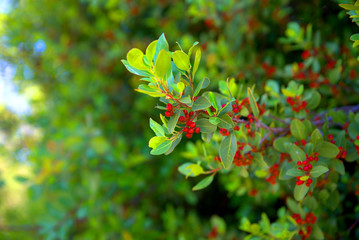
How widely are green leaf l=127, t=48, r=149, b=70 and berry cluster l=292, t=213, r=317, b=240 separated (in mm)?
650

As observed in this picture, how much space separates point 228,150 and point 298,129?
24 centimetres

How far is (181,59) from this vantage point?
0.60m

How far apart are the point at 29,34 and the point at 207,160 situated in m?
2.29

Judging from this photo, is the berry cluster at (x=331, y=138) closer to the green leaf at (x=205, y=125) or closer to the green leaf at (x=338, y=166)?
the green leaf at (x=338, y=166)

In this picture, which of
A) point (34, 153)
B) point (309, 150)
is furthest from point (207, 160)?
point (34, 153)

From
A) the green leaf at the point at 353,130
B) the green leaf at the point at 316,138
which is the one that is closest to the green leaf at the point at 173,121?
the green leaf at the point at 316,138

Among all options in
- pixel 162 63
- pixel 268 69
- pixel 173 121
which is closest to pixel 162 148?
pixel 173 121

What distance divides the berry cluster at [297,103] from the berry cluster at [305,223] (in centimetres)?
32

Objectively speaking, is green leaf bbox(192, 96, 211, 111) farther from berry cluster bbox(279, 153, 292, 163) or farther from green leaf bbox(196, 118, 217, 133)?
berry cluster bbox(279, 153, 292, 163)

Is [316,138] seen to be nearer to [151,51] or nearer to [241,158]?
[241,158]

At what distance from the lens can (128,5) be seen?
2.13m

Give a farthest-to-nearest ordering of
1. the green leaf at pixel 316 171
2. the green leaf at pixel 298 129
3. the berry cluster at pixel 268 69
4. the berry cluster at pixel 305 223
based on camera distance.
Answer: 1. the berry cluster at pixel 268 69
2. the berry cluster at pixel 305 223
3. the green leaf at pixel 298 129
4. the green leaf at pixel 316 171

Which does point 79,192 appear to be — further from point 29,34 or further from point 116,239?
point 29,34

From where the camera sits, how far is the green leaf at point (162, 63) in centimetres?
55
